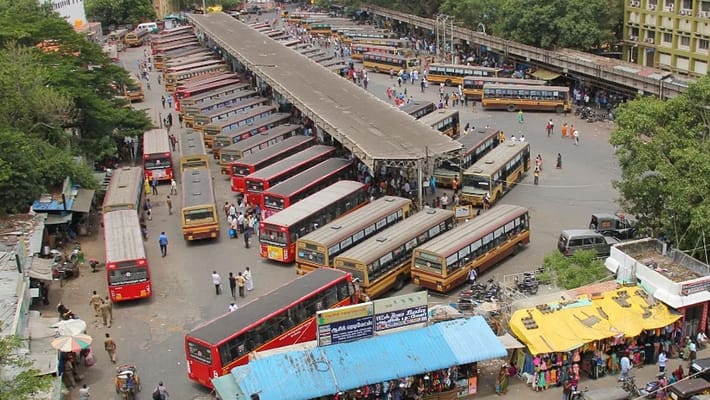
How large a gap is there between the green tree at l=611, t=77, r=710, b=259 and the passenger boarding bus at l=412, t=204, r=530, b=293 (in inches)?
181

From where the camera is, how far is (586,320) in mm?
25172

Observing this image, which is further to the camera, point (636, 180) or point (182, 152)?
point (182, 152)

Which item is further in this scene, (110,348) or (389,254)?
(389,254)

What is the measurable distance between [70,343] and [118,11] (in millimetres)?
93152

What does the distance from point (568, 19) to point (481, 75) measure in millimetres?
8193

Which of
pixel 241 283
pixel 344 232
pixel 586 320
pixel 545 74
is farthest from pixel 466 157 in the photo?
pixel 545 74

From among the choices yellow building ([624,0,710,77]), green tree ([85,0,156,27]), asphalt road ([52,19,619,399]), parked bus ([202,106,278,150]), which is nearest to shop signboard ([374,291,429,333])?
asphalt road ([52,19,619,399])

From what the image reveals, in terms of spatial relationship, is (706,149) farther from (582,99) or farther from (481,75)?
(481,75)

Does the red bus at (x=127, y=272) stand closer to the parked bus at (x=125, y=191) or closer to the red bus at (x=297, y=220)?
the parked bus at (x=125, y=191)

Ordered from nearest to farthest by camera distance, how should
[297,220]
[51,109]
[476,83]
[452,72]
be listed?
[297,220], [51,109], [476,83], [452,72]

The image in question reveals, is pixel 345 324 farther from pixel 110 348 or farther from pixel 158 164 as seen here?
pixel 158 164

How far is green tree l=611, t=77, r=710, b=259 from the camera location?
28016 millimetres

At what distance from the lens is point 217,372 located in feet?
78.2

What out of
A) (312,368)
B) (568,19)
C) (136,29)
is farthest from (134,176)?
(136,29)
